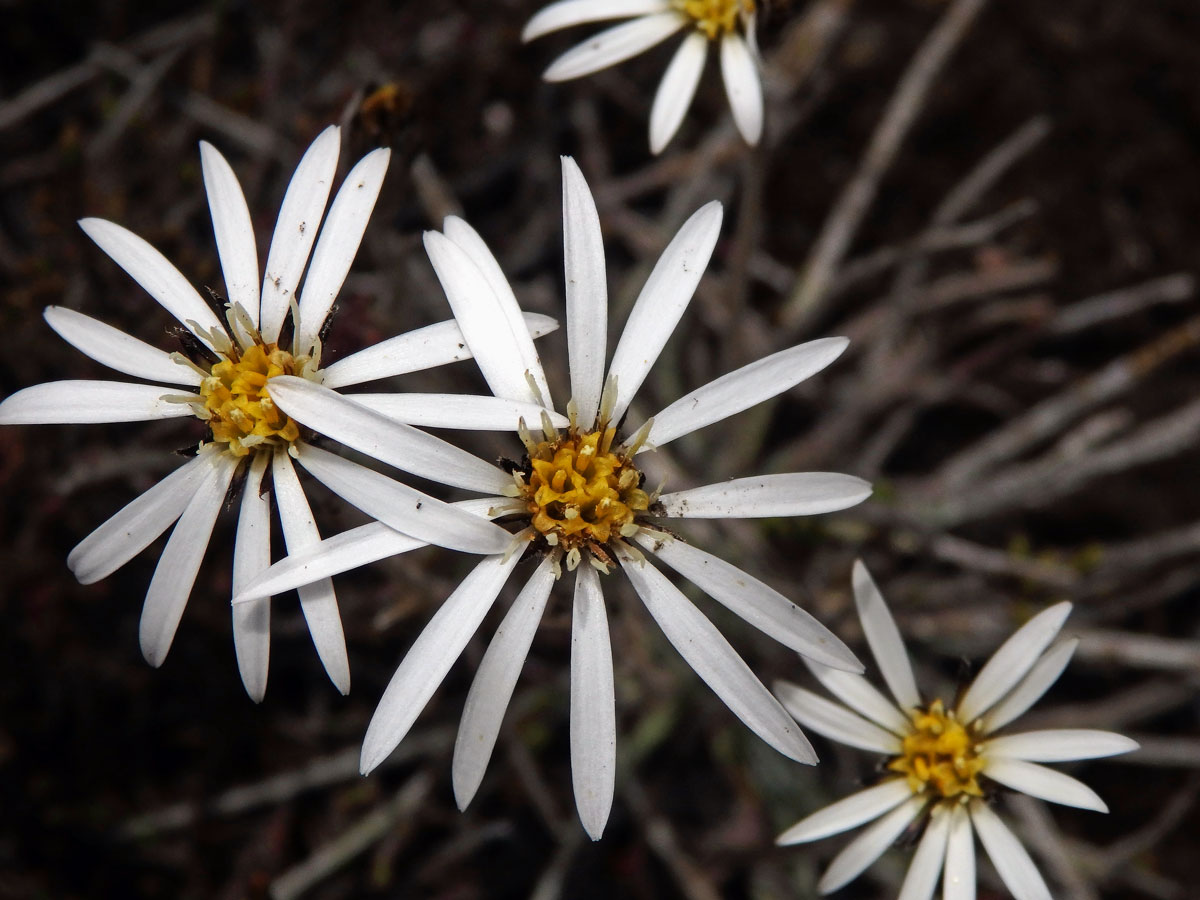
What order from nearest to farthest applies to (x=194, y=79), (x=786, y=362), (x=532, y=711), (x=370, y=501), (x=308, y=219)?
(x=370, y=501) < (x=786, y=362) < (x=308, y=219) < (x=532, y=711) < (x=194, y=79)

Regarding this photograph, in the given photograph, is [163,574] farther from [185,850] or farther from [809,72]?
[809,72]

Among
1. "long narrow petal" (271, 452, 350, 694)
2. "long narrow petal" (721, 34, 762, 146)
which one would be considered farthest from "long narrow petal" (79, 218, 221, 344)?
"long narrow petal" (721, 34, 762, 146)

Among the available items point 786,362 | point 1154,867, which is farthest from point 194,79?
point 1154,867

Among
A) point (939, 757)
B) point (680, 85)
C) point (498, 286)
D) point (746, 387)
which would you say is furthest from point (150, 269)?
point (939, 757)

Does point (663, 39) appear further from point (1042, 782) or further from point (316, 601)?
point (1042, 782)

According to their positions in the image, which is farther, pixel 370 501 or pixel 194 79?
pixel 194 79

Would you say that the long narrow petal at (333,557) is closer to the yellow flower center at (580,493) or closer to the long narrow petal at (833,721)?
the yellow flower center at (580,493)
